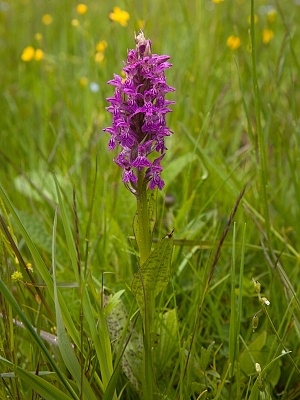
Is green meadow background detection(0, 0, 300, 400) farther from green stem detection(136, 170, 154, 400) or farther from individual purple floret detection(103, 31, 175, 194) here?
individual purple floret detection(103, 31, 175, 194)

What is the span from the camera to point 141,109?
110 centimetres

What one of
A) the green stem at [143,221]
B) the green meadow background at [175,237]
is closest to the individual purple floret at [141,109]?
the green stem at [143,221]

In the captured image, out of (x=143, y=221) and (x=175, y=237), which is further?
(x=175, y=237)

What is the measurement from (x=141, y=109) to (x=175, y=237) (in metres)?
0.72

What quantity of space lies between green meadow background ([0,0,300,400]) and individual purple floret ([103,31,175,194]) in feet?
0.53

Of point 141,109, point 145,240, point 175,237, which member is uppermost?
point 141,109

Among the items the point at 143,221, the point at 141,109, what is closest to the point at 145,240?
the point at 143,221

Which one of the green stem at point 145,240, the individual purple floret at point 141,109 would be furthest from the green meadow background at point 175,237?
the individual purple floret at point 141,109

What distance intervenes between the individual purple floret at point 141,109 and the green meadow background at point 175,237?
0.16 meters

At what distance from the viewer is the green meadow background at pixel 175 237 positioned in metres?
1.16

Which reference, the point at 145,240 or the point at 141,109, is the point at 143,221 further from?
the point at 141,109

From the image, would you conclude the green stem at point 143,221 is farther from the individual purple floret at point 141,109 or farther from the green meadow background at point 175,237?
the green meadow background at point 175,237

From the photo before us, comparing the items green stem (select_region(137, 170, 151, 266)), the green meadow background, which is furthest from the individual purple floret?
the green meadow background

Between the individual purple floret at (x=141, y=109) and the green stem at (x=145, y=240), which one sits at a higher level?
the individual purple floret at (x=141, y=109)
